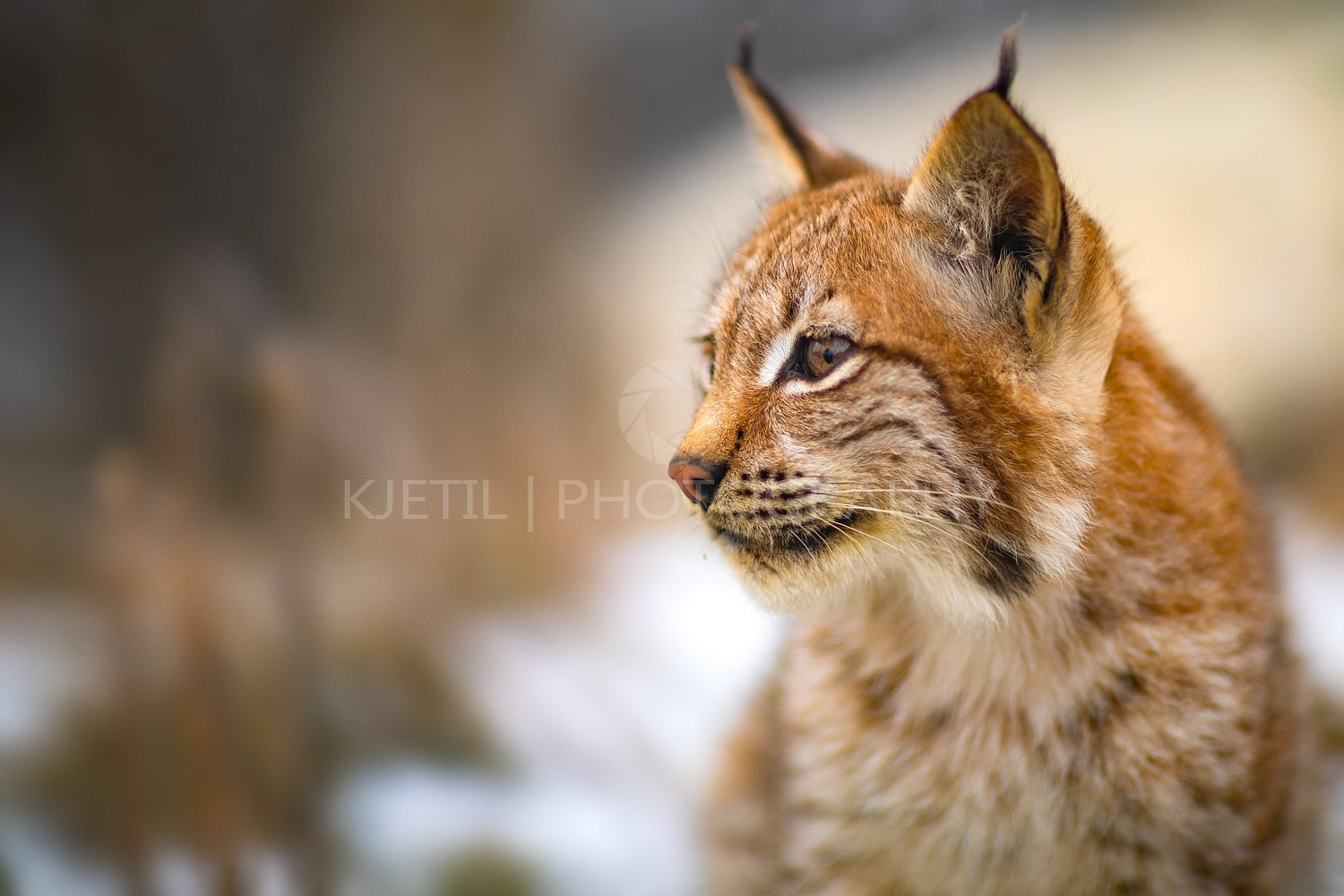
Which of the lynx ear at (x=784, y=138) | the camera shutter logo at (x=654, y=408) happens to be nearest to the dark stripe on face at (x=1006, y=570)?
the lynx ear at (x=784, y=138)

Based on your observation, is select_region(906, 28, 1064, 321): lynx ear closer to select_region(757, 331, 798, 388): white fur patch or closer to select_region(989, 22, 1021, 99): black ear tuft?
select_region(989, 22, 1021, 99): black ear tuft

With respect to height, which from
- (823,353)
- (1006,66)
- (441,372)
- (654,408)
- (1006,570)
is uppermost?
(441,372)

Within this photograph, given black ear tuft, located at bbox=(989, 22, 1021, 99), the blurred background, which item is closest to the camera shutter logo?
the blurred background

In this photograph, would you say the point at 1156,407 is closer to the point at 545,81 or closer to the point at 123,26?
the point at 545,81

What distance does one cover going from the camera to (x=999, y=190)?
828mm

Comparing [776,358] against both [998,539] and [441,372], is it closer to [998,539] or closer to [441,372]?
[998,539]

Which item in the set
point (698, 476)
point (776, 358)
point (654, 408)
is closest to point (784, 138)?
point (776, 358)

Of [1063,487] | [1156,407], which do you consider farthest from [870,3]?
[1063,487]

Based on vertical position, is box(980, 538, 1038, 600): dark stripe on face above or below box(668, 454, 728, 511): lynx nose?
below

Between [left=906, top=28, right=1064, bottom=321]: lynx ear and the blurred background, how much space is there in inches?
18.8

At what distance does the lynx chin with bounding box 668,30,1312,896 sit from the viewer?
2.82 feet

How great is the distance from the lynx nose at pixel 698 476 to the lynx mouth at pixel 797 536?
1.3 inches

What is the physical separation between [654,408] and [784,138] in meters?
0.65

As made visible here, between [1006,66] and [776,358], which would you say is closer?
[1006,66]
